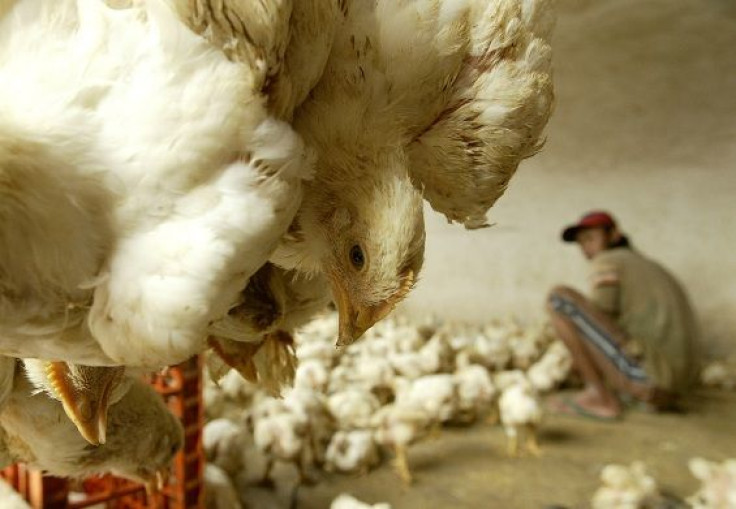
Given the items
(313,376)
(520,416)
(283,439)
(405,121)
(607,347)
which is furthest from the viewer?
(607,347)

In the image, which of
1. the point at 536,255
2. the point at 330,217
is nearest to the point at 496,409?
the point at 536,255

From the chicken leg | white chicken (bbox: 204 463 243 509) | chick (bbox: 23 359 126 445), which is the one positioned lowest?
the chicken leg

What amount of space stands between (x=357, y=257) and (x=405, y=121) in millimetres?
109

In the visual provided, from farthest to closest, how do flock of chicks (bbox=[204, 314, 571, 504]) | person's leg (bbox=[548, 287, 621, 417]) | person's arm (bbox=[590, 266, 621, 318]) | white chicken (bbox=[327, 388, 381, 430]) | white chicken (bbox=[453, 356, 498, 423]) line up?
1. person's arm (bbox=[590, 266, 621, 318])
2. person's leg (bbox=[548, 287, 621, 417])
3. white chicken (bbox=[453, 356, 498, 423])
4. white chicken (bbox=[327, 388, 381, 430])
5. flock of chicks (bbox=[204, 314, 571, 504])

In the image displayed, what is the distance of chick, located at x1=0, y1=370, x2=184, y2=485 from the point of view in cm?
64

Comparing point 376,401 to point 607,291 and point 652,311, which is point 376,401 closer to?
point 607,291

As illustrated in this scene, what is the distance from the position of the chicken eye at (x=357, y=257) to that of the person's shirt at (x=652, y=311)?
2.68 m

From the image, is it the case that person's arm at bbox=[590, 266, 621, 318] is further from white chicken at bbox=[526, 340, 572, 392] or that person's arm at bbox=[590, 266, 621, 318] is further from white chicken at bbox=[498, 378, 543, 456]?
white chicken at bbox=[498, 378, 543, 456]

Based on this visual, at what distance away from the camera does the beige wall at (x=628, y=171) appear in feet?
10.1

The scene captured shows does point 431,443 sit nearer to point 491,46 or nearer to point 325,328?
point 325,328

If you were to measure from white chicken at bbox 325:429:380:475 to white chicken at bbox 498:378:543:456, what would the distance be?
539 mm

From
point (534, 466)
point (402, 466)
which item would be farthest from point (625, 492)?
point (402, 466)

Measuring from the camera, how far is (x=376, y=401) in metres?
2.37

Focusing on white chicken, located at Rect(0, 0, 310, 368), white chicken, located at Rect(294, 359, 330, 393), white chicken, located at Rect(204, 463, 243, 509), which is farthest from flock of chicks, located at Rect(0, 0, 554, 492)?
white chicken, located at Rect(294, 359, 330, 393)
